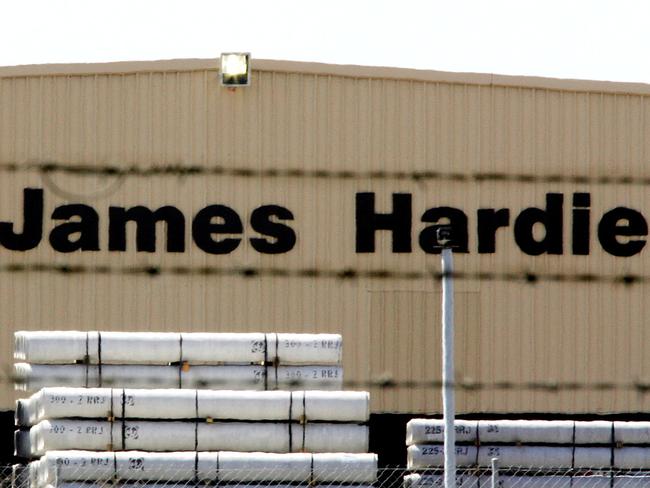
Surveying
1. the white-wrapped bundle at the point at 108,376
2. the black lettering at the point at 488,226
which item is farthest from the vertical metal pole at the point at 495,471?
the black lettering at the point at 488,226

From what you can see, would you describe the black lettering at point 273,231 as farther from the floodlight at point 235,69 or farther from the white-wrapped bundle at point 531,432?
the white-wrapped bundle at point 531,432

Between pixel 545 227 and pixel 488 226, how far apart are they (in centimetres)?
99

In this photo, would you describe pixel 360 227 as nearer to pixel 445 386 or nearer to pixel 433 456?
pixel 433 456

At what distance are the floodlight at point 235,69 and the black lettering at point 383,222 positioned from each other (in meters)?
2.68

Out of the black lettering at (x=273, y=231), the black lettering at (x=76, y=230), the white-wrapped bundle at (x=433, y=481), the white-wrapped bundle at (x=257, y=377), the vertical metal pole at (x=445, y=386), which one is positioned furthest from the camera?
the black lettering at (x=273, y=231)

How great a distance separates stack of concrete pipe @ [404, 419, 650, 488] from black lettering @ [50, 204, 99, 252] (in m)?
6.69

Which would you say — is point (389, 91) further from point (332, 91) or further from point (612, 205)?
point (612, 205)

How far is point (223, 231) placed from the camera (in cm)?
2677

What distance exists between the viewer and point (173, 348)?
865 inches

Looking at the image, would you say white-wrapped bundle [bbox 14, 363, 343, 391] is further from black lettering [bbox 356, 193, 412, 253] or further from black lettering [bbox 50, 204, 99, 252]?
black lettering [bbox 356, 193, 412, 253]

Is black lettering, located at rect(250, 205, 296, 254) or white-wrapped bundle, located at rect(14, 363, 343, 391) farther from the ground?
black lettering, located at rect(250, 205, 296, 254)

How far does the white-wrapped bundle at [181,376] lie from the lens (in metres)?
22.0

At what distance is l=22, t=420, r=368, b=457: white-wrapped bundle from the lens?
818 inches

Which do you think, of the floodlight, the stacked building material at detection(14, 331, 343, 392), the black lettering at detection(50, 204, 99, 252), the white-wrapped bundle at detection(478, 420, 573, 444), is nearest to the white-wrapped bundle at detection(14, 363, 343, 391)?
the stacked building material at detection(14, 331, 343, 392)
